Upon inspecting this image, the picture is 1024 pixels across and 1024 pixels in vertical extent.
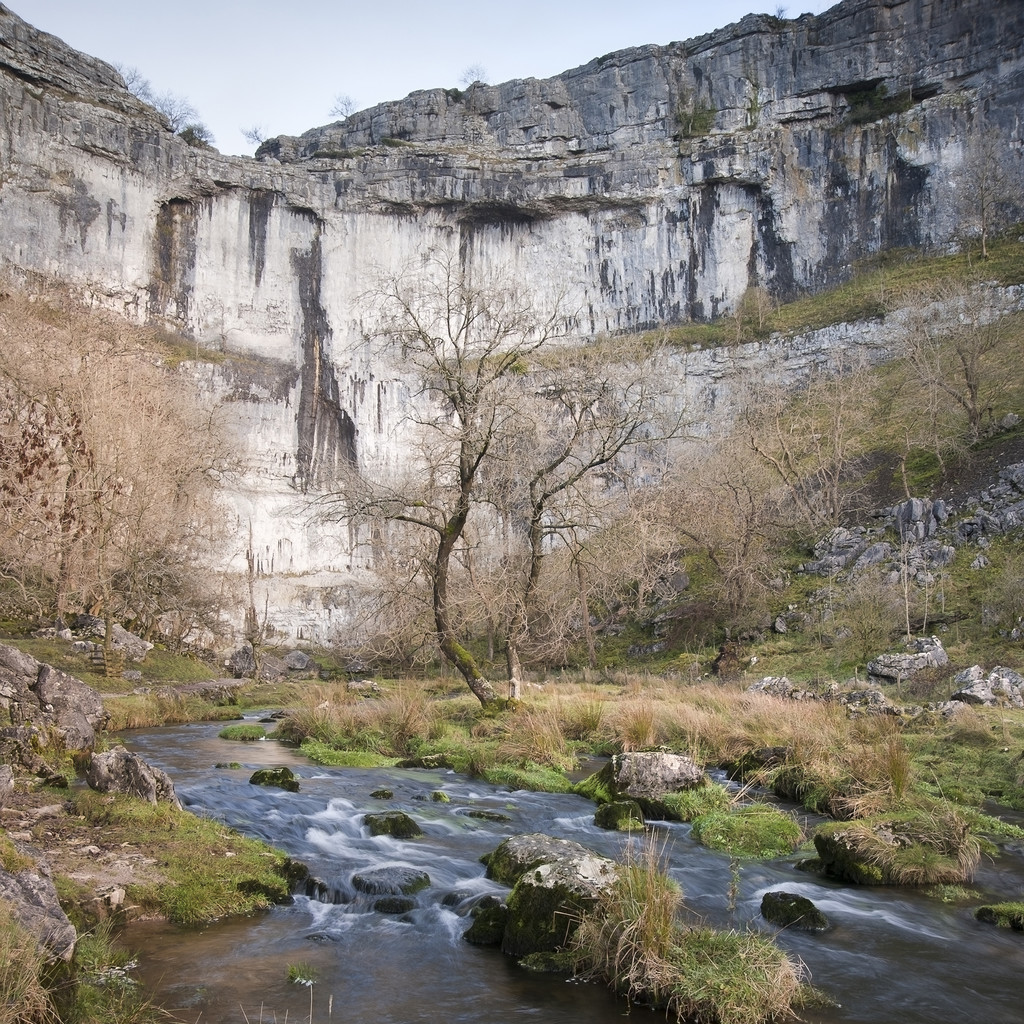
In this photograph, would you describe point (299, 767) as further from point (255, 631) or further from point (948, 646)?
point (255, 631)

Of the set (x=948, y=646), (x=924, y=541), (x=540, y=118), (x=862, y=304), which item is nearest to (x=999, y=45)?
(x=862, y=304)

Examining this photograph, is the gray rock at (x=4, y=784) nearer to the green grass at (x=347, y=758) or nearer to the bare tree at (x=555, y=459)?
the green grass at (x=347, y=758)

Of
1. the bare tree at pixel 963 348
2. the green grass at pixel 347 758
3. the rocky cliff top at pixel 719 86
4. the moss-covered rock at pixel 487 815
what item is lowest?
the green grass at pixel 347 758

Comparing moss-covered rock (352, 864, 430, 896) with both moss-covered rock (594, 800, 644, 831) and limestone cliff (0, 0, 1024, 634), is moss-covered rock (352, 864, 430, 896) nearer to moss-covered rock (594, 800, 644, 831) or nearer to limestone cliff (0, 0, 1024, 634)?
moss-covered rock (594, 800, 644, 831)

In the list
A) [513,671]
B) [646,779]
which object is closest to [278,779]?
[646,779]

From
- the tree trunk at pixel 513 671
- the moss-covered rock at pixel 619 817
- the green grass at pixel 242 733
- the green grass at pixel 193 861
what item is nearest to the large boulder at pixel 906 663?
the tree trunk at pixel 513 671

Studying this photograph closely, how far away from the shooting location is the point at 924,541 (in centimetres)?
2638

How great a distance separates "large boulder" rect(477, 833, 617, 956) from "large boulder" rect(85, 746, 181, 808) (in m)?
3.74

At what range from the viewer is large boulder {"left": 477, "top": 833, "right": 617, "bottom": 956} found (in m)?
5.57

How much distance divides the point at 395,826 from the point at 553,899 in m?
3.01

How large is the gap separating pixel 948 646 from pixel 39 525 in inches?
845

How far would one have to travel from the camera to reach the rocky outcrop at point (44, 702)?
31.2 ft

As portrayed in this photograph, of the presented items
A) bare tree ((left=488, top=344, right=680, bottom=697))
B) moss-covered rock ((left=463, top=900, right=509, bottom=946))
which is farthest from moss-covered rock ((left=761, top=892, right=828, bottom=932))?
bare tree ((left=488, top=344, right=680, bottom=697))

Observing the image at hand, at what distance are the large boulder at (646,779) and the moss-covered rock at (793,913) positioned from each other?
285 centimetres
